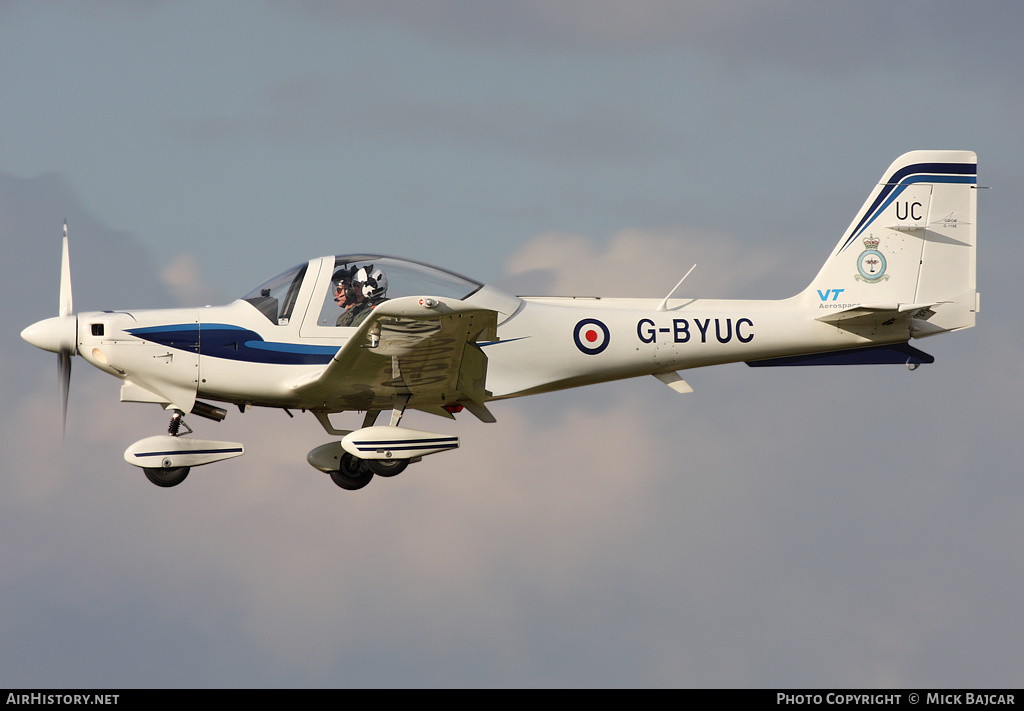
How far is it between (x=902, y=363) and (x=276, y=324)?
7.32 metres

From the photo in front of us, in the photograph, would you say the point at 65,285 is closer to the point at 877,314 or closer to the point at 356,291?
the point at 356,291

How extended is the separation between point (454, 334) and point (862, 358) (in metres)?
5.30

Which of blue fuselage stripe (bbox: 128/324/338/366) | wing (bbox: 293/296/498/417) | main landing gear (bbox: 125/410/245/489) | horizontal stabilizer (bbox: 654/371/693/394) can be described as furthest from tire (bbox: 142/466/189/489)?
horizontal stabilizer (bbox: 654/371/693/394)

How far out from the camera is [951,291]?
48.7 feet

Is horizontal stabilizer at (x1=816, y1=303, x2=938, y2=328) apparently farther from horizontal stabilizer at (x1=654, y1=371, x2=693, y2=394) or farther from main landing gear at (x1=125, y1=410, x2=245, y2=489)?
main landing gear at (x1=125, y1=410, x2=245, y2=489)

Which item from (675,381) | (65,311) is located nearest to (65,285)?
(65,311)

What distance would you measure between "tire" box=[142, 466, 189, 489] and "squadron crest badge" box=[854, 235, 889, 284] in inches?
324

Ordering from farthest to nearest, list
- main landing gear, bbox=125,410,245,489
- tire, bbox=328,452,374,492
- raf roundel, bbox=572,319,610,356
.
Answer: tire, bbox=328,452,374,492
raf roundel, bbox=572,319,610,356
main landing gear, bbox=125,410,245,489

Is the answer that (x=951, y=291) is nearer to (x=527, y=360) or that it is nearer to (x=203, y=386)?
(x=527, y=360)

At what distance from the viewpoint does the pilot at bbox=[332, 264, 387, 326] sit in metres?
13.1

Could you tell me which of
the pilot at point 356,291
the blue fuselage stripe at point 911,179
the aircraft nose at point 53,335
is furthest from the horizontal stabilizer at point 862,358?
the aircraft nose at point 53,335

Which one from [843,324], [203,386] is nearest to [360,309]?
[203,386]

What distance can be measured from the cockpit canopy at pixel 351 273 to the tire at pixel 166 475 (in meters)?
1.87

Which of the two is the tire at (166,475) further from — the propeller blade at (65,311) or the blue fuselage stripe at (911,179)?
the blue fuselage stripe at (911,179)
